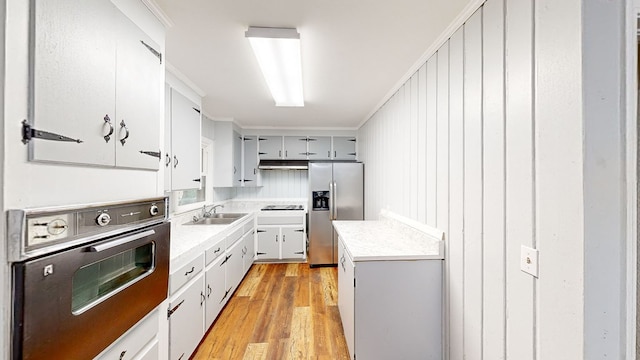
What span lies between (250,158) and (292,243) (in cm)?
169

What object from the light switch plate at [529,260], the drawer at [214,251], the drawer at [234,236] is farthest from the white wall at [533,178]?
the drawer at [234,236]

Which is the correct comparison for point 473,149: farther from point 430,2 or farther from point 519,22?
point 430,2

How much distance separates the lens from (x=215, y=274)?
8.04 feet

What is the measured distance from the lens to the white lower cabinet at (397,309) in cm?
171

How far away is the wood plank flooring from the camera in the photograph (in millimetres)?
2102

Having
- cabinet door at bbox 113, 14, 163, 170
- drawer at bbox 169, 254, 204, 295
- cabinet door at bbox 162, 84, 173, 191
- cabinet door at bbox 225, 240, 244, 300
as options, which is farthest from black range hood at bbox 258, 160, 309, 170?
cabinet door at bbox 113, 14, 163, 170

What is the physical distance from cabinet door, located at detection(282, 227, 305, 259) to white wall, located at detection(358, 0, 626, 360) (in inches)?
113

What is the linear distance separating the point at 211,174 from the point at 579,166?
4.03m

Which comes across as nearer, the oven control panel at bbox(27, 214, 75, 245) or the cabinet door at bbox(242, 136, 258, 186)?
the oven control panel at bbox(27, 214, 75, 245)

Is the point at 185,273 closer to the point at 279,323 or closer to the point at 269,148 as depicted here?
the point at 279,323

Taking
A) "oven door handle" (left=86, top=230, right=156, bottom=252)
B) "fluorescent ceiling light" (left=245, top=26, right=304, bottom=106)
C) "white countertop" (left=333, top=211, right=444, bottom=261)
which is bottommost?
"white countertop" (left=333, top=211, right=444, bottom=261)

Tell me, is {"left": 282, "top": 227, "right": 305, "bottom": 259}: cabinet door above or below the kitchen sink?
below

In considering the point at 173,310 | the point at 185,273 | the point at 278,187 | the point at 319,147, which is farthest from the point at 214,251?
the point at 319,147

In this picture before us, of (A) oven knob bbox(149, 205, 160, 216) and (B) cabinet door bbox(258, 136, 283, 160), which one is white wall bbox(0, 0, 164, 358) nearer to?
(A) oven knob bbox(149, 205, 160, 216)
